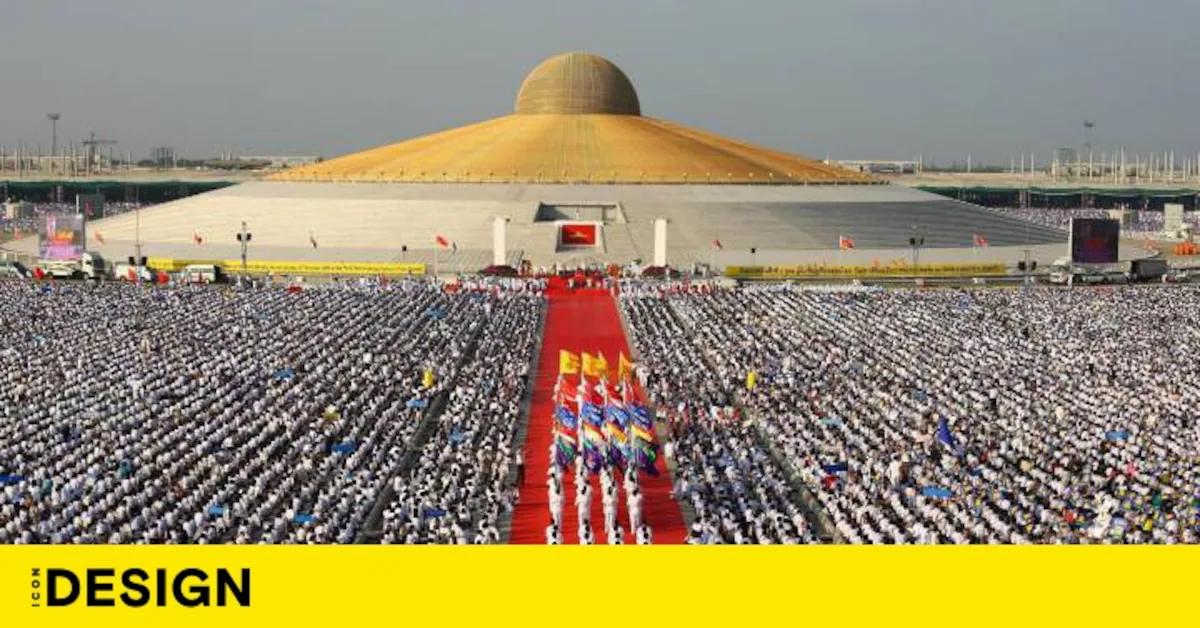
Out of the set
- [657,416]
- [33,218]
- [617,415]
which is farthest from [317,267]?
[33,218]

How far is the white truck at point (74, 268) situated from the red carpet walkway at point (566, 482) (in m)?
32.4

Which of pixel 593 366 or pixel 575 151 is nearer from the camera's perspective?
pixel 593 366

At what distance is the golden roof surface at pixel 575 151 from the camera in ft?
361

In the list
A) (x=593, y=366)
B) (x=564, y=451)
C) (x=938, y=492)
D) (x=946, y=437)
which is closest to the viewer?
(x=938, y=492)

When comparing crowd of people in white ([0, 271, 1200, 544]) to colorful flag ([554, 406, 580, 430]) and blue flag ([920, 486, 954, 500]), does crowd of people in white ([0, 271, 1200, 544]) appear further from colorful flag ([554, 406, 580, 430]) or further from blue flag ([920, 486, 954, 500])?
colorful flag ([554, 406, 580, 430])

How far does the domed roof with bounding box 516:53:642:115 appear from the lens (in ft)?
424

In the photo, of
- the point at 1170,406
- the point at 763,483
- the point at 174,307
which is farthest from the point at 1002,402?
the point at 174,307

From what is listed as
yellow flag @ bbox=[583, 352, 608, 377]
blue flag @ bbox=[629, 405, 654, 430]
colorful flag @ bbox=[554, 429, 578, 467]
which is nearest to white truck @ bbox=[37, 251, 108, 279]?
yellow flag @ bbox=[583, 352, 608, 377]

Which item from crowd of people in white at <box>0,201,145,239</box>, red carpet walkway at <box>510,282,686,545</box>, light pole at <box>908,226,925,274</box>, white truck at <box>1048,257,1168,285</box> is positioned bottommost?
red carpet walkway at <box>510,282,686,545</box>

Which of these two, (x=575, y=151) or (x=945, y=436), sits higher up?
(x=575, y=151)

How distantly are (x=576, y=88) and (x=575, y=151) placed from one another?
15834 millimetres

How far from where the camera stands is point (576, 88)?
12962cm

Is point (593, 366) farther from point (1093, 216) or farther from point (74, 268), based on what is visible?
point (1093, 216)

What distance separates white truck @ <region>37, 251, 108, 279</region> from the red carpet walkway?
32.4m
